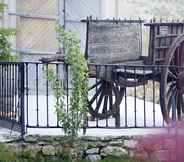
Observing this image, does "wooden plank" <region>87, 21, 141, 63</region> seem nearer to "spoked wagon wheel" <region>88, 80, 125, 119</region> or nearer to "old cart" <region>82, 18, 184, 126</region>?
"old cart" <region>82, 18, 184, 126</region>

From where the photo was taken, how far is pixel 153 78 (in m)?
6.91

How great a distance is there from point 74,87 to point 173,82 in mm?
1392

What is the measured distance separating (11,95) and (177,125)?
92.3 inches

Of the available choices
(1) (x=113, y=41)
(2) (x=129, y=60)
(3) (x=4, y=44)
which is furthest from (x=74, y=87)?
(3) (x=4, y=44)

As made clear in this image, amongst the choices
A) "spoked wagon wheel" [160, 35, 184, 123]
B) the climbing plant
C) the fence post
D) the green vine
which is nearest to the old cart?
"spoked wagon wheel" [160, 35, 184, 123]

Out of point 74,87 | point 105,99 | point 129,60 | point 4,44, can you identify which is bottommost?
point 105,99

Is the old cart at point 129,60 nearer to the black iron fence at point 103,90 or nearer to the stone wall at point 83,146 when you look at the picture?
the black iron fence at point 103,90

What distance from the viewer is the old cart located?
6.72m

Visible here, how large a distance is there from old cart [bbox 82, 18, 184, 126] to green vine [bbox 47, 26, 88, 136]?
1.59 ft

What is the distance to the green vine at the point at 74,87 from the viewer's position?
6.10 meters

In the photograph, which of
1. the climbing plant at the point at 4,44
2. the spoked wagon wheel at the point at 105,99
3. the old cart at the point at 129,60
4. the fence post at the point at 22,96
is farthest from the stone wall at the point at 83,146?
the climbing plant at the point at 4,44

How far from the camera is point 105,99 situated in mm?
7555

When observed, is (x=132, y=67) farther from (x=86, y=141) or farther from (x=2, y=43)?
(x=2, y=43)

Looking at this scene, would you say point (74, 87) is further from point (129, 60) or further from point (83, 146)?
point (129, 60)
